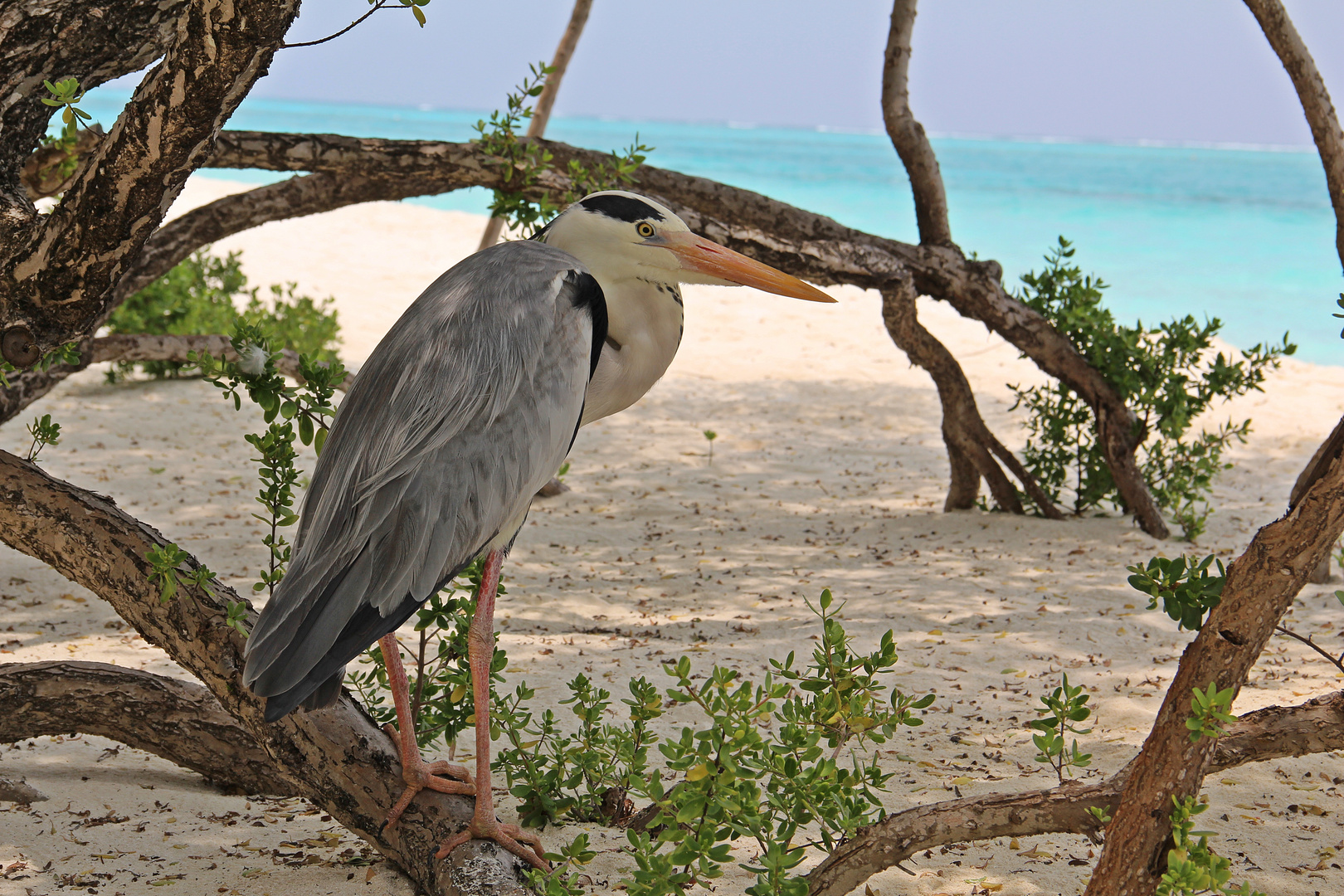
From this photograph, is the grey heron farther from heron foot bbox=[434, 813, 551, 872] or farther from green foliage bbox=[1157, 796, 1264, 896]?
green foliage bbox=[1157, 796, 1264, 896]

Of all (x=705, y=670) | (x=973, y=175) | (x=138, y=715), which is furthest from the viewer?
(x=973, y=175)

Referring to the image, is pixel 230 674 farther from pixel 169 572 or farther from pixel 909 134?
pixel 909 134

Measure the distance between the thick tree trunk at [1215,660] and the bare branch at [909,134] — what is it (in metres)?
4.01

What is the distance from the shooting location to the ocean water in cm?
2130

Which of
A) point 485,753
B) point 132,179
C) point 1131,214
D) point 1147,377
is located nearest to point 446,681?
point 485,753

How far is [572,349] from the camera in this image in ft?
7.28

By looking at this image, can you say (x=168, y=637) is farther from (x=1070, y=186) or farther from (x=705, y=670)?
(x=1070, y=186)

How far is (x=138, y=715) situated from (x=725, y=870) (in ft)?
5.45

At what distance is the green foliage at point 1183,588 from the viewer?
6.00 ft

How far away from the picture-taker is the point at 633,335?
97.7 inches

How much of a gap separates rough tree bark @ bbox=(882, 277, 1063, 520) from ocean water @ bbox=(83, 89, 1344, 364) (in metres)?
2.50

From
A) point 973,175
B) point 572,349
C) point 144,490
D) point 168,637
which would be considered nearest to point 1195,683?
point 572,349

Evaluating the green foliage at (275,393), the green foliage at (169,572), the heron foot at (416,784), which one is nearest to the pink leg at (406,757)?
the heron foot at (416,784)

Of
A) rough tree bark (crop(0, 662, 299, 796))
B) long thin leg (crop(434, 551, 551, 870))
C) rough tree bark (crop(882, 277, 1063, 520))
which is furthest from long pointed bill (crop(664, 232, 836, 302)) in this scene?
rough tree bark (crop(882, 277, 1063, 520))
